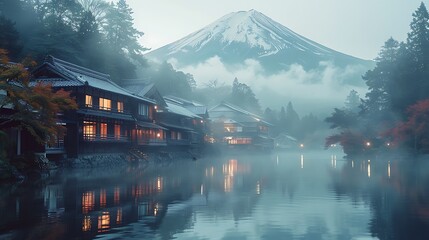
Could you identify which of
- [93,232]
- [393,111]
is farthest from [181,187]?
[393,111]

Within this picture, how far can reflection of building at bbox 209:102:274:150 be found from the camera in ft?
285

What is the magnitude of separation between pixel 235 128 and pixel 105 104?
5049 centimetres

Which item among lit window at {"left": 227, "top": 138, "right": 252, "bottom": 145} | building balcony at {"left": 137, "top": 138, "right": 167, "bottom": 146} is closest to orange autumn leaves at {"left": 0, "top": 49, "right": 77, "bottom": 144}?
building balcony at {"left": 137, "top": 138, "right": 167, "bottom": 146}

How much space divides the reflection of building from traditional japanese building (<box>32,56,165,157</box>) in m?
37.4

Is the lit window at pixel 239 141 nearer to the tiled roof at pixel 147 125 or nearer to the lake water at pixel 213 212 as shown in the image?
the tiled roof at pixel 147 125

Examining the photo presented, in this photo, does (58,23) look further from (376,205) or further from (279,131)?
(279,131)

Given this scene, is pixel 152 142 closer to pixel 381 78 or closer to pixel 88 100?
pixel 88 100

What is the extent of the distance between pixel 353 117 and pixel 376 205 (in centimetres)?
5310

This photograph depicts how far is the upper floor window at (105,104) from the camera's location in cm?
4058

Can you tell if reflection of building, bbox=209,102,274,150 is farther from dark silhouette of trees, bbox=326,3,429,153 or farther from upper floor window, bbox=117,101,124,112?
upper floor window, bbox=117,101,124,112

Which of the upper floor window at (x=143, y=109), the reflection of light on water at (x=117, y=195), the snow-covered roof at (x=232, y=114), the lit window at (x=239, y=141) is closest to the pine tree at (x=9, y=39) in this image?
the upper floor window at (x=143, y=109)

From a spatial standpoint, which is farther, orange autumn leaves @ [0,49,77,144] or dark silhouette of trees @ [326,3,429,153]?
dark silhouette of trees @ [326,3,429,153]

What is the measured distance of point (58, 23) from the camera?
53.6m

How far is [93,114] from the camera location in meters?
37.6
